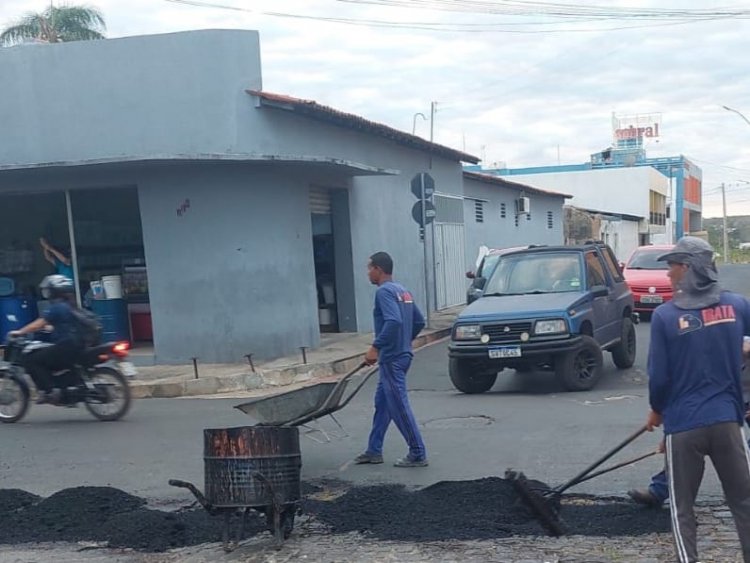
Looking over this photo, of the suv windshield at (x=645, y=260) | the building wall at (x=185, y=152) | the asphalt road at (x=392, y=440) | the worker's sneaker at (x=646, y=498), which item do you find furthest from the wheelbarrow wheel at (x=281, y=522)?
the suv windshield at (x=645, y=260)

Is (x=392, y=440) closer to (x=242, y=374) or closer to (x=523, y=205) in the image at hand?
(x=242, y=374)

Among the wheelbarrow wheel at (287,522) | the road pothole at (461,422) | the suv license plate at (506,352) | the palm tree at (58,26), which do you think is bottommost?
the road pothole at (461,422)

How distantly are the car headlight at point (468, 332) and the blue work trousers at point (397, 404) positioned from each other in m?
3.54

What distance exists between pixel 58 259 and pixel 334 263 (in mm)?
5240

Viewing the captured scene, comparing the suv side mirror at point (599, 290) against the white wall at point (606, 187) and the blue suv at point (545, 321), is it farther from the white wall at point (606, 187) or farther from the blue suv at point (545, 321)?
the white wall at point (606, 187)

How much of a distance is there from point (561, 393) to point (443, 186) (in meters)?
12.3

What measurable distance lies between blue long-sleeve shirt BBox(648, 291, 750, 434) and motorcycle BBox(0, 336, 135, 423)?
7122 mm

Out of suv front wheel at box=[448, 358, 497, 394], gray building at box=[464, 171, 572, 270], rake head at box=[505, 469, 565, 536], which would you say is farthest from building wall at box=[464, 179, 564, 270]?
rake head at box=[505, 469, 565, 536]

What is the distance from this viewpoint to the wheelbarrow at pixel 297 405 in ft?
23.3

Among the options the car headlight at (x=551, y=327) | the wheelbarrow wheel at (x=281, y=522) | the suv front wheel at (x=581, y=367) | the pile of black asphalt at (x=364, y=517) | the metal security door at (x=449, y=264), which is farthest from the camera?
the metal security door at (x=449, y=264)

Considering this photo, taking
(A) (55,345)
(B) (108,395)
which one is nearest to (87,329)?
(A) (55,345)

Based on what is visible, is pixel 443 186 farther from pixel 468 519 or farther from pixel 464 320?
pixel 468 519

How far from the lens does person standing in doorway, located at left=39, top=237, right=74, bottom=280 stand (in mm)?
15234

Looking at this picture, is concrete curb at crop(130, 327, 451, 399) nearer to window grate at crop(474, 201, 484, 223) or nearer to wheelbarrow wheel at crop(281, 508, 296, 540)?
wheelbarrow wheel at crop(281, 508, 296, 540)
